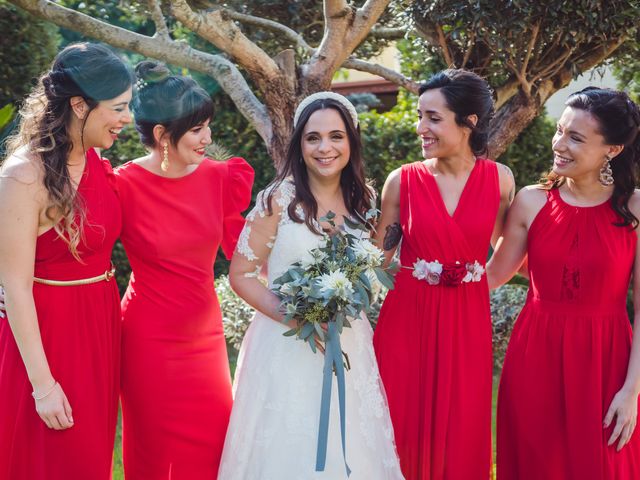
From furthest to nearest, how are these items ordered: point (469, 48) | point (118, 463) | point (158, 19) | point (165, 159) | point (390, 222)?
point (469, 48) → point (118, 463) → point (158, 19) → point (390, 222) → point (165, 159)

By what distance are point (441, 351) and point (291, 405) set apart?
33.1 inches

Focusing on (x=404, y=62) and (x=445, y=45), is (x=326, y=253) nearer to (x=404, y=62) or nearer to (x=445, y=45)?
(x=445, y=45)

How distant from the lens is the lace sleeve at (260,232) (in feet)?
12.1

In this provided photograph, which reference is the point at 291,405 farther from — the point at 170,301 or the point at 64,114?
the point at 64,114

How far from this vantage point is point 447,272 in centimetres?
387

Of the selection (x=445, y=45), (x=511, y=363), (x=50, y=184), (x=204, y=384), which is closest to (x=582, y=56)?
(x=445, y=45)

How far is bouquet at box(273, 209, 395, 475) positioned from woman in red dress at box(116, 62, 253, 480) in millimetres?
551

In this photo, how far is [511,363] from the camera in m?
3.96

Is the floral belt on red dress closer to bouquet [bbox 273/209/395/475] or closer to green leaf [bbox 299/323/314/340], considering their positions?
bouquet [bbox 273/209/395/475]

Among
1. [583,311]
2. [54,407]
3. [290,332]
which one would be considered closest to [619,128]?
[583,311]

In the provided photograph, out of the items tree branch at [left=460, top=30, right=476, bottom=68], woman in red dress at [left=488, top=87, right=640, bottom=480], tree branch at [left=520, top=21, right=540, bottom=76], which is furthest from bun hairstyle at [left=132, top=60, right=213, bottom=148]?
tree branch at [left=520, top=21, right=540, bottom=76]

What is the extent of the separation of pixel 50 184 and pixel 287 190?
1.09m

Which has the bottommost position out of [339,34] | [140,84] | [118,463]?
[118,463]

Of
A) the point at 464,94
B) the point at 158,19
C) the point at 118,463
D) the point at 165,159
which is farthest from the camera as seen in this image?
the point at 118,463
